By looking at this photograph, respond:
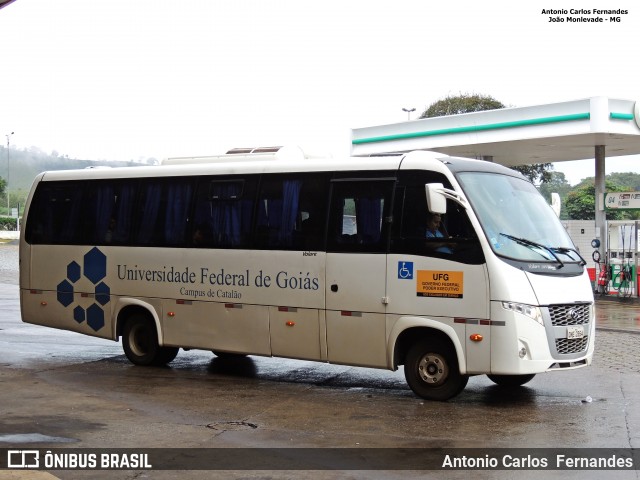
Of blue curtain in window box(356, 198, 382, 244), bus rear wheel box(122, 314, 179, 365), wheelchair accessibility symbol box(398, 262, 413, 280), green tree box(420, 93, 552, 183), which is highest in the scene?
green tree box(420, 93, 552, 183)

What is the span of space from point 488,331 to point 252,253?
3.65m

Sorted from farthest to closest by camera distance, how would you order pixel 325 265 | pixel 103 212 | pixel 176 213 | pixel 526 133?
pixel 526 133, pixel 103 212, pixel 176 213, pixel 325 265

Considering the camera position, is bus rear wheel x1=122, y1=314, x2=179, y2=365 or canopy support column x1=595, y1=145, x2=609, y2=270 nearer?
bus rear wheel x1=122, y1=314, x2=179, y2=365

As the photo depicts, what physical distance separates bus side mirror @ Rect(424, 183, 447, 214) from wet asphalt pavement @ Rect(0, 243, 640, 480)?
7.52 ft

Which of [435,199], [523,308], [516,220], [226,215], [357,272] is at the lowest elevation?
[523,308]

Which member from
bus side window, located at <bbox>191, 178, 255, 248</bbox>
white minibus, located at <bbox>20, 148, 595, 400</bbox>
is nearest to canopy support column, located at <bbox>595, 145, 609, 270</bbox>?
white minibus, located at <bbox>20, 148, 595, 400</bbox>

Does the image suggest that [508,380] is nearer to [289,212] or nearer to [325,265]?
[325,265]

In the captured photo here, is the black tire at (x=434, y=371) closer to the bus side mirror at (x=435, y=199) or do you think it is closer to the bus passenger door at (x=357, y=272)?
the bus passenger door at (x=357, y=272)

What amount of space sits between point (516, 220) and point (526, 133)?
17.1 meters

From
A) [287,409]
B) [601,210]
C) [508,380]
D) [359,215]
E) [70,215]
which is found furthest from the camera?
[601,210]

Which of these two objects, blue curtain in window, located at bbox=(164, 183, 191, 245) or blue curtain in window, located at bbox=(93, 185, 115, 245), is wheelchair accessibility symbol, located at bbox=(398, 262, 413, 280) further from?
blue curtain in window, located at bbox=(93, 185, 115, 245)

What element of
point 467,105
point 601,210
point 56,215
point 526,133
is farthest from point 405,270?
point 467,105

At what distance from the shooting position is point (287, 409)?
1055cm

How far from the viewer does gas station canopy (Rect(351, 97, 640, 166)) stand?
26.1 meters
